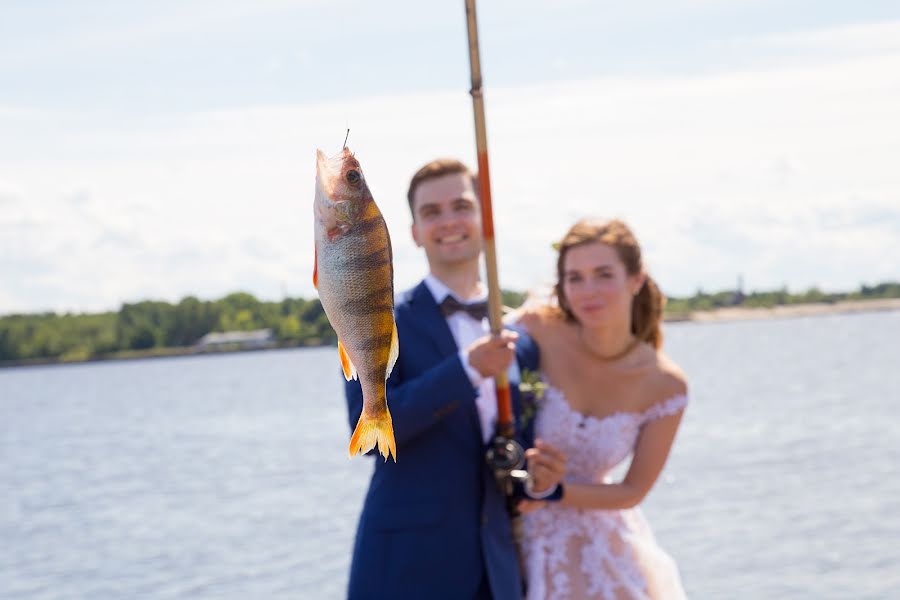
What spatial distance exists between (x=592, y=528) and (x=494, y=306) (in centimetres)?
143

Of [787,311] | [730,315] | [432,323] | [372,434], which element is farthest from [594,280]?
[787,311]

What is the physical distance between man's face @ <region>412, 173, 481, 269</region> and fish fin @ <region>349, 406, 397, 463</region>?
119 inches

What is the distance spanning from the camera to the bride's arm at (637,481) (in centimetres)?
573

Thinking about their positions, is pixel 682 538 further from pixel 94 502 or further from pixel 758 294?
pixel 758 294

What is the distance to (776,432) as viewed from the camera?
33.1 metres

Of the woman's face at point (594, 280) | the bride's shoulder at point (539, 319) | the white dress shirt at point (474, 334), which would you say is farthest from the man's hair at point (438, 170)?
the bride's shoulder at point (539, 319)

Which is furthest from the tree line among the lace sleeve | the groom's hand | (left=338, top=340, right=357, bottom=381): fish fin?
(left=338, top=340, right=357, bottom=381): fish fin

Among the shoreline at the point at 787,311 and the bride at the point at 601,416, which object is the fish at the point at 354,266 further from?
the shoreline at the point at 787,311

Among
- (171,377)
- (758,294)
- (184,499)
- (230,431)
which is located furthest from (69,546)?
(758,294)

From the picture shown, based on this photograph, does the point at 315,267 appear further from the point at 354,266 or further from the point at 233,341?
the point at 233,341

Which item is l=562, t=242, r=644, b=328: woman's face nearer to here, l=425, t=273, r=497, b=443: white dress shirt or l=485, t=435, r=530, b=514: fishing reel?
l=425, t=273, r=497, b=443: white dress shirt

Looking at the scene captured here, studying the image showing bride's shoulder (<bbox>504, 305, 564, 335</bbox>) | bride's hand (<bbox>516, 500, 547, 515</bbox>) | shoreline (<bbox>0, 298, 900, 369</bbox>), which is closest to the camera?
bride's hand (<bbox>516, 500, 547, 515</bbox>)

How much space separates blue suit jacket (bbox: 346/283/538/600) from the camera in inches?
211

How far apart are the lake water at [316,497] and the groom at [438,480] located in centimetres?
1165
